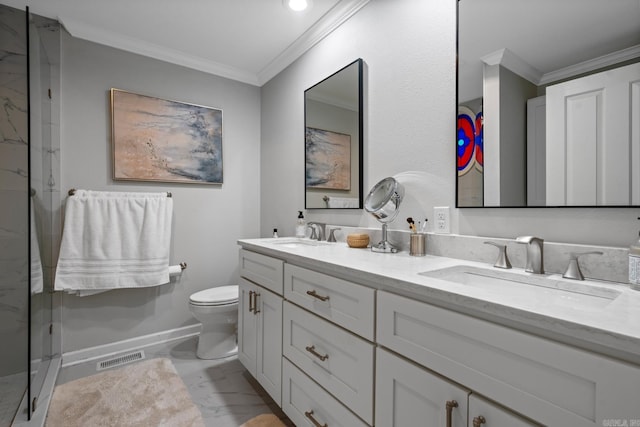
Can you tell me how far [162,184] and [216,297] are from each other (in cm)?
102

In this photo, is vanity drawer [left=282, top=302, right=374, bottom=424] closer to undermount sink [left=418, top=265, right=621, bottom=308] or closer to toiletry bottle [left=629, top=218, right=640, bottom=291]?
undermount sink [left=418, top=265, right=621, bottom=308]

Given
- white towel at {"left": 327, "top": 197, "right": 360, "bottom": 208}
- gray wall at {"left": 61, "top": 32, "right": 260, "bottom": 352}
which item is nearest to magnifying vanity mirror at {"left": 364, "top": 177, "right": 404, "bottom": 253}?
white towel at {"left": 327, "top": 197, "right": 360, "bottom": 208}

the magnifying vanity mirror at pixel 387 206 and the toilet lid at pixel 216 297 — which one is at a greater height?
the magnifying vanity mirror at pixel 387 206

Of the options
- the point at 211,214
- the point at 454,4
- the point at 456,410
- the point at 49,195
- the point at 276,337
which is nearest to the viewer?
the point at 456,410

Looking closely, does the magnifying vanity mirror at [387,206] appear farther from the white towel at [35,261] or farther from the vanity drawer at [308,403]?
the white towel at [35,261]

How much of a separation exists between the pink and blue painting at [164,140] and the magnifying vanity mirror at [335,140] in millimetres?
911

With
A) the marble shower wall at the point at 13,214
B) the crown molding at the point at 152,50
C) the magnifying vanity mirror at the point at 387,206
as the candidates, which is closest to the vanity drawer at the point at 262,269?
the magnifying vanity mirror at the point at 387,206

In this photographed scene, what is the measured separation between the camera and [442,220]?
137cm

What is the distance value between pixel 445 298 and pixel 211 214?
7.48 ft

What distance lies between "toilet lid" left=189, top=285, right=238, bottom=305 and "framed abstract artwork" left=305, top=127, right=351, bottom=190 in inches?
39.2

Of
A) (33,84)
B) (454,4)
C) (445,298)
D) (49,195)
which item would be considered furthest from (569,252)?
(49,195)

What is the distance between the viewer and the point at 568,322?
549 mm

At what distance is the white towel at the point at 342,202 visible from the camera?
6.18 feet

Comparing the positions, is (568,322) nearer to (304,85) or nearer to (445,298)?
(445,298)
